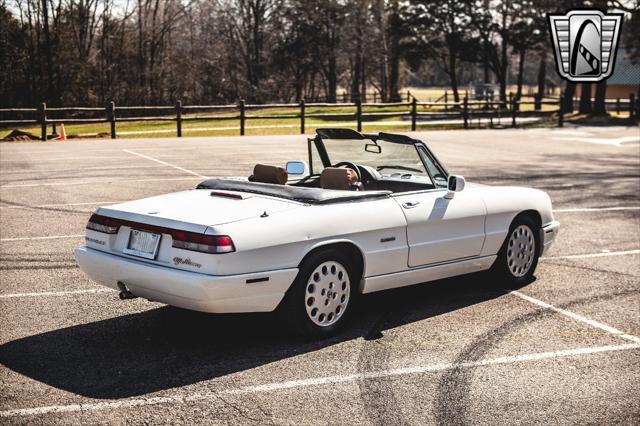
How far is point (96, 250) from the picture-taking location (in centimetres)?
575

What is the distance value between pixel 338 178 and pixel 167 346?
5.89 feet

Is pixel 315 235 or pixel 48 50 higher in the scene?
pixel 48 50

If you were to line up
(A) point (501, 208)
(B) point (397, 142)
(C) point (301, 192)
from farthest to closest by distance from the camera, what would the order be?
(A) point (501, 208)
(B) point (397, 142)
(C) point (301, 192)

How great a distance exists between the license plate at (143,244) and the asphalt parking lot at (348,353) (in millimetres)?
645

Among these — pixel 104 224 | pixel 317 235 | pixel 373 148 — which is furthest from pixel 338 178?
pixel 104 224

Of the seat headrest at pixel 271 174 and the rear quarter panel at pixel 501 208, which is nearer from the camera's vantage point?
the seat headrest at pixel 271 174

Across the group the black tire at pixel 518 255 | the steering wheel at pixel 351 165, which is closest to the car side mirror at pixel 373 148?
the steering wheel at pixel 351 165

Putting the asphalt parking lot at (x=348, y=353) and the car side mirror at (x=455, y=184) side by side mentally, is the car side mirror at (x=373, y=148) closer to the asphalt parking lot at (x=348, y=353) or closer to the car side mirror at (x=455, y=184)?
the car side mirror at (x=455, y=184)

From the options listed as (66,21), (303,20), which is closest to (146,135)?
(66,21)

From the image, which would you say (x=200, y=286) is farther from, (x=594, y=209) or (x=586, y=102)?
(x=586, y=102)

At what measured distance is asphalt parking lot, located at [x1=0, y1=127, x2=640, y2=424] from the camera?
4.46 meters

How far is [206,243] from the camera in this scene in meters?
5.10

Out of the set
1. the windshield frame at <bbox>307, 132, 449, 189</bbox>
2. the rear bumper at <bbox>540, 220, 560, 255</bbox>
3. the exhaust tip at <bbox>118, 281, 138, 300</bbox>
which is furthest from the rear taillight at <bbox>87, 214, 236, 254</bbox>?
the rear bumper at <bbox>540, 220, 560, 255</bbox>

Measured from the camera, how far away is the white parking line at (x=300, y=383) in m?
4.37
